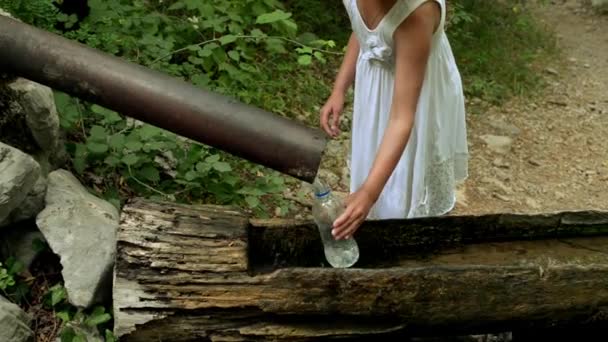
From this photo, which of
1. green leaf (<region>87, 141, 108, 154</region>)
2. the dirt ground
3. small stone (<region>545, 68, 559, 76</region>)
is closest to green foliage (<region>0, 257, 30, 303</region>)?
green leaf (<region>87, 141, 108, 154</region>)

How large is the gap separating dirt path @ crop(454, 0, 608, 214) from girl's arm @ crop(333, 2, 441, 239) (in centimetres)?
237

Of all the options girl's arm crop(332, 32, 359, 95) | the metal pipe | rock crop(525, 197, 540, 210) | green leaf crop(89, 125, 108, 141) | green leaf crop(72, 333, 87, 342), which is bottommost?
rock crop(525, 197, 540, 210)

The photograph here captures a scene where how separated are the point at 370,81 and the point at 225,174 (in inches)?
51.5

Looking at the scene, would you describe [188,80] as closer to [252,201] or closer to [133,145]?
[133,145]

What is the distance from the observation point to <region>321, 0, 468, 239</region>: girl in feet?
6.75

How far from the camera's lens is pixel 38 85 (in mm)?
2807

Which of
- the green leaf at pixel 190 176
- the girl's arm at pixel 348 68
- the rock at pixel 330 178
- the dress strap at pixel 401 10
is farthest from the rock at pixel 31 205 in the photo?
the rock at pixel 330 178

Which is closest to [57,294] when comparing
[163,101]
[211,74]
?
[163,101]

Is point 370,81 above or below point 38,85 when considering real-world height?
above

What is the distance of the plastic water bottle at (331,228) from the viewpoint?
2.35 m

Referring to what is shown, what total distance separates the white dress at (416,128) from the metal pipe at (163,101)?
0.69 feet

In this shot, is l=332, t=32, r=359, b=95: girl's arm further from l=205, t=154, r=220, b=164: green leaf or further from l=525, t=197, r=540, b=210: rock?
l=525, t=197, r=540, b=210: rock

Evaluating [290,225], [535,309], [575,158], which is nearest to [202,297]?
[290,225]

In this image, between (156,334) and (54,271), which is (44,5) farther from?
(156,334)
